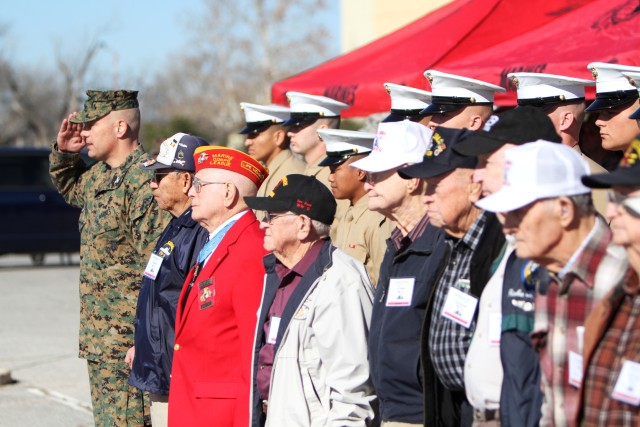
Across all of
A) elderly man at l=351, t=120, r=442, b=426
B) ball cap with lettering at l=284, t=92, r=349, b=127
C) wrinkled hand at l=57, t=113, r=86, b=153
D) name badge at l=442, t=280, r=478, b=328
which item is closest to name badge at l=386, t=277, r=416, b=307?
A: elderly man at l=351, t=120, r=442, b=426

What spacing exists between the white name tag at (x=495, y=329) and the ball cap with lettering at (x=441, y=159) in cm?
69

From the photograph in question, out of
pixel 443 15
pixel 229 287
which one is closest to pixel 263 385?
pixel 229 287

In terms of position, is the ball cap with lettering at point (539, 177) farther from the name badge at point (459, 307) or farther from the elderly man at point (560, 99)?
the elderly man at point (560, 99)

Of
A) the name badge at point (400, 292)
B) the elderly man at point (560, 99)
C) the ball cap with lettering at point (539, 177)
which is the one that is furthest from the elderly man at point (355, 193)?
the ball cap with lettering at point (539, 177)

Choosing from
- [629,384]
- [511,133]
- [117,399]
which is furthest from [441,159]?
[117,399]

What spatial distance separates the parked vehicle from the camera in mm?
20500

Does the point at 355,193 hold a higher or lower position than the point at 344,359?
higher

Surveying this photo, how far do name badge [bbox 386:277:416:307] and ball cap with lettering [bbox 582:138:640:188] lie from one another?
3.95 feet

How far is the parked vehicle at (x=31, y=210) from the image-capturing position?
67.3 feet

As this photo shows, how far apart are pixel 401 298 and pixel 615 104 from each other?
2.00m

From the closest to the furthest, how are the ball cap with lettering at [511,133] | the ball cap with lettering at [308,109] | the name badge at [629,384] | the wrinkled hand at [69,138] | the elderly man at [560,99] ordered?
the name badge at [629,384], the ball cap with lettering at [511,133], the elderly man at [560,99], the wrinkled hand at [69,138], the ball cap with lettering at [308,109]

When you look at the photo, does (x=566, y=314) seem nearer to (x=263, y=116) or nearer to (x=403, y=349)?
(x=403, y=349)

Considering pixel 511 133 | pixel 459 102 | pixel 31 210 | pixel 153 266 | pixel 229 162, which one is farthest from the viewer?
pixel 31 210

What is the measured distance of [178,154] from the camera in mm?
5988
